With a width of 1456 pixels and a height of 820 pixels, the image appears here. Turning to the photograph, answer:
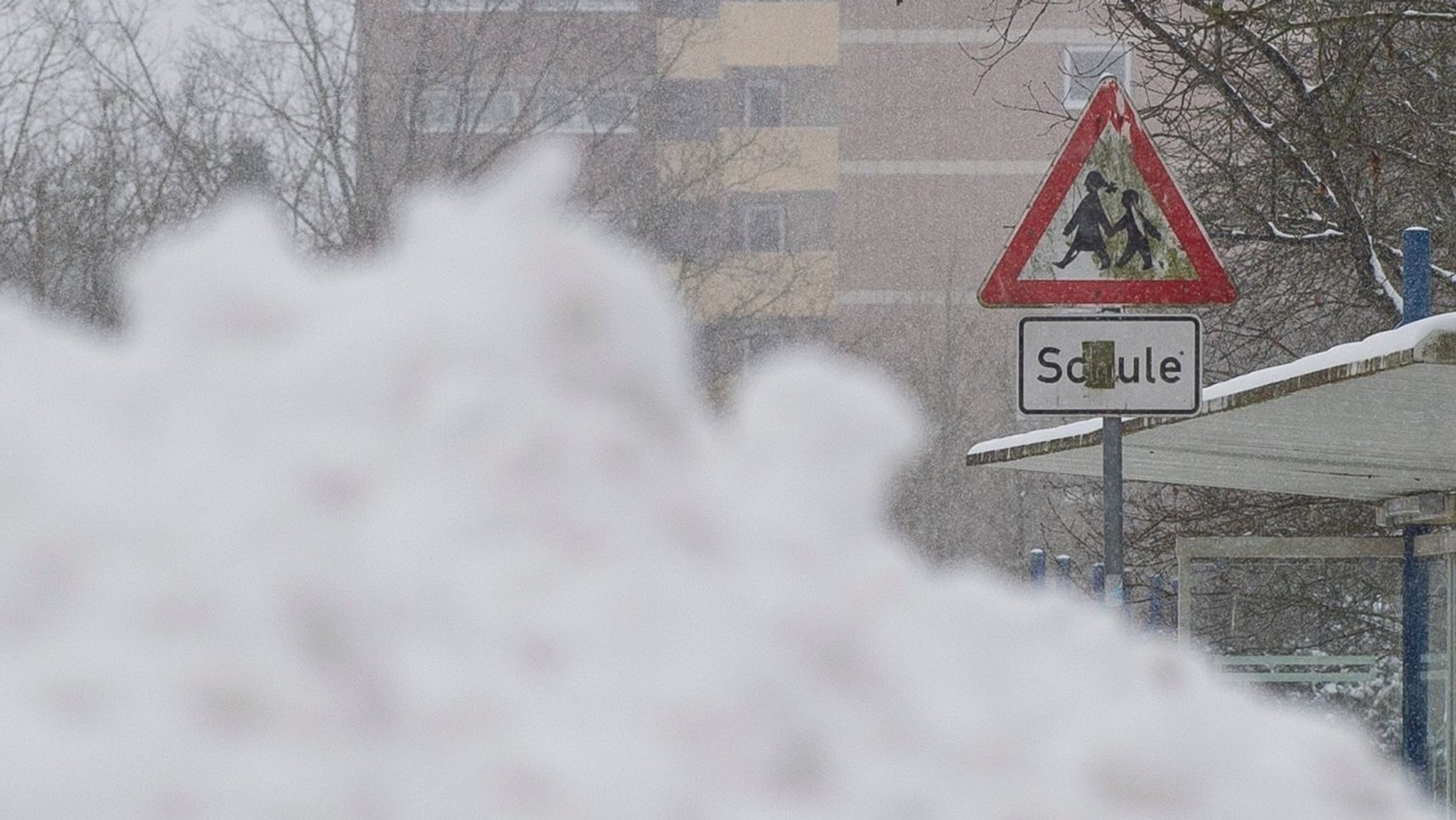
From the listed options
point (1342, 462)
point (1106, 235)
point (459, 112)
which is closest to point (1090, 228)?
point (1106, 235)

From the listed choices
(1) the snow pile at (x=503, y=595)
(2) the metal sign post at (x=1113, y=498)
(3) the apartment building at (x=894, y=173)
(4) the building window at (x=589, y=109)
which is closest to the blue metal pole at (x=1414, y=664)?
(2) the metal sign post at (x=1113, y=498)

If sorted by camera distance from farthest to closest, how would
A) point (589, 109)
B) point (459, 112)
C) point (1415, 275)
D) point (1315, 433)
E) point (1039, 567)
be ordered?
point (589, 109)
point (459, 112)
point (1039, 567)
point (1415, 275)
point (1315, 433)

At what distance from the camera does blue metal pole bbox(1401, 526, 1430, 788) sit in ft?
31.8

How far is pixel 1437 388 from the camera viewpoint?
6758 millimetres

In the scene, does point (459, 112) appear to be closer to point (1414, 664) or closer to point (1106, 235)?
point (1414, 664)

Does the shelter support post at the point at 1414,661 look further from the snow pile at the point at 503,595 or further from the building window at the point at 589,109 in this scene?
the building window at the point at 589,109

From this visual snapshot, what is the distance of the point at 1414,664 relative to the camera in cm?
976

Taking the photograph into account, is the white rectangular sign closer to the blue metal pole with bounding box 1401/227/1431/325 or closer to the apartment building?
the blue metal pole with bounding box 1401/227/1431/325

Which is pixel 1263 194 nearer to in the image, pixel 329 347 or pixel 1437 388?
pixel 1437 388

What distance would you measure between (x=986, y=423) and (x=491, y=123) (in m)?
18.9

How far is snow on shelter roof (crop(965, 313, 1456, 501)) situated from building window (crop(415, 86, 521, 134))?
49.0 feet

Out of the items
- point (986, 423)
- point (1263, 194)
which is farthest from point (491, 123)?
point (986, 423)

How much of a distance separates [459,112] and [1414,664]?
17667 millimetres

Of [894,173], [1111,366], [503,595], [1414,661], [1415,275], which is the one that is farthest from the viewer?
[894,173]
